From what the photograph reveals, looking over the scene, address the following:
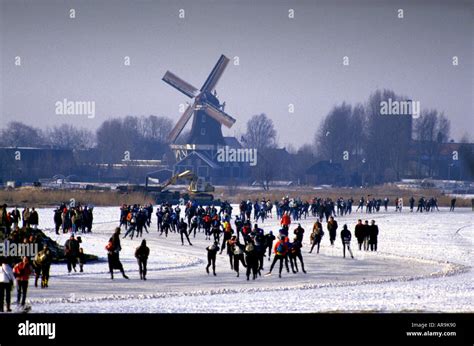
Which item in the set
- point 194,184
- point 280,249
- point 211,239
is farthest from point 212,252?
point 194,184

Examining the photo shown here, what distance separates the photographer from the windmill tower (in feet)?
396

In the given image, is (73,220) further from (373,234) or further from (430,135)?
(430,135)

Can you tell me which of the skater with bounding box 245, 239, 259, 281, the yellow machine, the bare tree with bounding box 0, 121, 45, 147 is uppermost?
the bare tree with bounding box 0, 121, 45, 147

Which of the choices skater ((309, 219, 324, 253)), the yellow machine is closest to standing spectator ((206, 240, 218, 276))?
skater ((309, 219, 324, 253))

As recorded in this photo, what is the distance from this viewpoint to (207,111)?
400ft

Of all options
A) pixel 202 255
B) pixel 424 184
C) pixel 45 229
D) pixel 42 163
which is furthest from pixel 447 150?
pixel 202 255

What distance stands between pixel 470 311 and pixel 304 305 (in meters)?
4.10

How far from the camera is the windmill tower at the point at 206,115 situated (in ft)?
396

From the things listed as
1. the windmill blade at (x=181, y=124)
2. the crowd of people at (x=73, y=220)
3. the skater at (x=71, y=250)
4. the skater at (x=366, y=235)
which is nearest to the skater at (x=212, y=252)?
the skater at (x=71, y=250)

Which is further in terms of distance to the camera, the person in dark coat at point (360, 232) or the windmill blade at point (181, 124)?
the windmill blade at point (181, 124)

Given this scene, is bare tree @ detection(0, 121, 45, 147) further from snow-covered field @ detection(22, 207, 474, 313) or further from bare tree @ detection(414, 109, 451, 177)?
snow-covered field @ detection(22, 207, 474, 313)

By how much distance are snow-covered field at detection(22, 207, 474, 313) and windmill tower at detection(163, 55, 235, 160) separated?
75.5 meters

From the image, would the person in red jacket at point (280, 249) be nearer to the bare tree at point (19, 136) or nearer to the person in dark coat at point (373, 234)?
the person in dark coat at point (373, 234)
